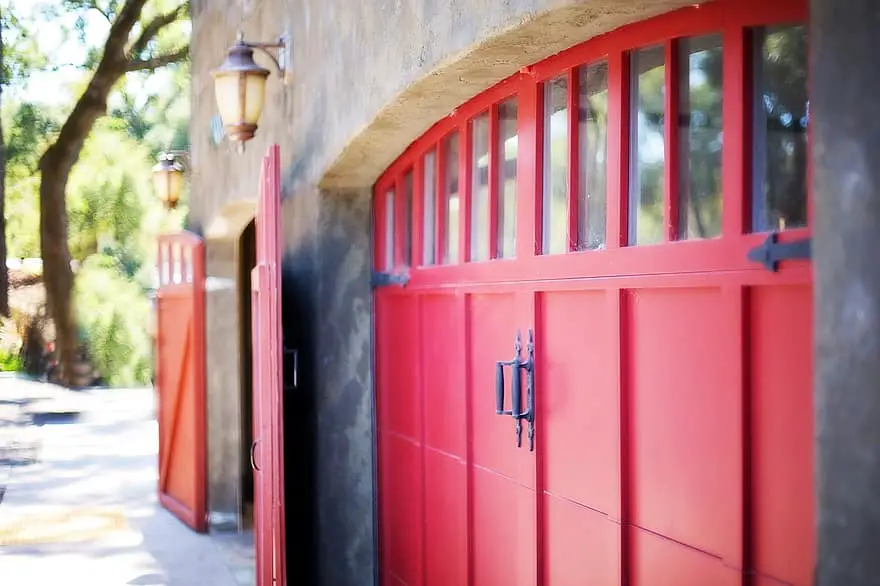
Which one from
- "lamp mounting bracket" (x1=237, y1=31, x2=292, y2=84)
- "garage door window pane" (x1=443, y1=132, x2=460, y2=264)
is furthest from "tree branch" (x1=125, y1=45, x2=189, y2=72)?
"garage door window pane" (x1=443, y1=132, x2=460, y2=264)

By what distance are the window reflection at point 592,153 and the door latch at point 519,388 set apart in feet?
1.76

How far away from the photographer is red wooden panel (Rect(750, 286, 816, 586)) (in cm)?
257

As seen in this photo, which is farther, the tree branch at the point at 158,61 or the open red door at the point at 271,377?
the tree branch at the point at 158,61

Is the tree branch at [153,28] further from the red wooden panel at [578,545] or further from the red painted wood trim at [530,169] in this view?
the red wooden panel at [578,545]

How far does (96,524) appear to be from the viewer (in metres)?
9.59

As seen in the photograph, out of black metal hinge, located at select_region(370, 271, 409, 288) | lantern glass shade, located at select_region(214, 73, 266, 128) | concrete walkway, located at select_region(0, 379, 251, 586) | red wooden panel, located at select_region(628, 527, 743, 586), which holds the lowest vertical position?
concrete walkway, located at select_region(0, 379, 251, 586)

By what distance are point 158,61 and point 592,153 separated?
16.3 m

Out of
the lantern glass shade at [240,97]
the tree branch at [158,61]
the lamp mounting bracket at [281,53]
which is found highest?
the tree branch at [158,61]

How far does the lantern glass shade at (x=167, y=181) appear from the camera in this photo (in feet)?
37.6

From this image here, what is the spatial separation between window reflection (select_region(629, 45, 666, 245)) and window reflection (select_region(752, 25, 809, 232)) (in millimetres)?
450

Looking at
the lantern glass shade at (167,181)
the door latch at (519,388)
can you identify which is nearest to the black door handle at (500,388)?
the door latch at (519,388)

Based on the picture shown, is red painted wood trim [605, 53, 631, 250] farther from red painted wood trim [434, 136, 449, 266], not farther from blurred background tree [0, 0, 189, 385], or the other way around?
blurred background tree [0, 0, 189, 385]

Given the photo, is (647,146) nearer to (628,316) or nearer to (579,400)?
(628,316)

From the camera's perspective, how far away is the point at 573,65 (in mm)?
3768
